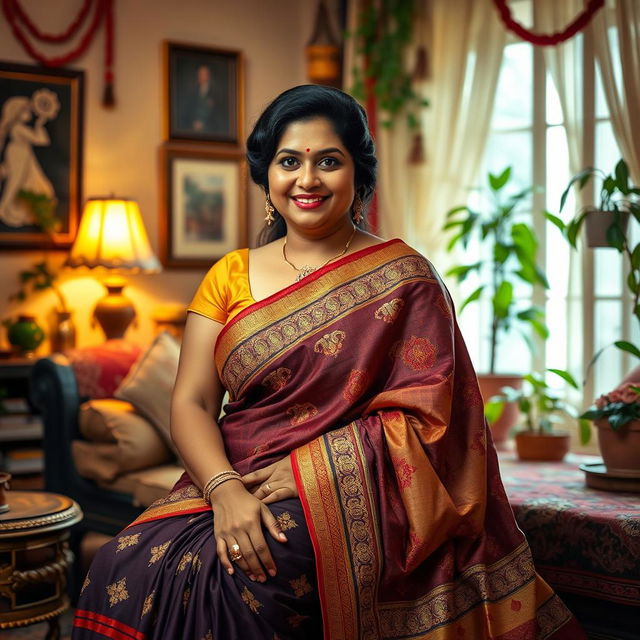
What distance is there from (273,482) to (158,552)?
0.27m

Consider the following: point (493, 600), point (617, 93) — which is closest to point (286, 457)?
point (493, 600)

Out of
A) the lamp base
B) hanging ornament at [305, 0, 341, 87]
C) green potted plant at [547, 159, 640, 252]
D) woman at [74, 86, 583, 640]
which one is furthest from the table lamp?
woman at [74, 86, 583, 640]

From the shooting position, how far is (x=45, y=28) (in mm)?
4828

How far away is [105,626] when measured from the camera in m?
1.96

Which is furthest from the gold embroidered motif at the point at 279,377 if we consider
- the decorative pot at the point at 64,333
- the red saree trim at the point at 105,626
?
the decorative pot at the point at 64,333

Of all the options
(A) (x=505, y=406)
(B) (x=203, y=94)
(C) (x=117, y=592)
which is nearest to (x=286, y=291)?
(C) (x=117, y=592)

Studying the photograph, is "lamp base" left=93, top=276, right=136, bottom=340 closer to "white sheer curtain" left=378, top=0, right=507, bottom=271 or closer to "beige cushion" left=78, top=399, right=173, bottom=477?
"beige cushion" left=78, top=399, right=173, bottom=477

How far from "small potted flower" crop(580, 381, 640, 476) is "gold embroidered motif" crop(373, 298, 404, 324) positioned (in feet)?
3.41

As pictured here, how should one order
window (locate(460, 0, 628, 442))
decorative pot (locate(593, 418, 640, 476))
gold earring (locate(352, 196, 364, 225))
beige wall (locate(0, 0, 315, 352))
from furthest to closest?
beige wall (locate(0, 0, 315, 352)) < window (locate(460, 0, 628, 442)) < decorative pot (locate(593, 418, 640, 476)) < gold earring (locate(352, 196, 364, 225))

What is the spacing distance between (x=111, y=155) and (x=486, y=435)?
337cm

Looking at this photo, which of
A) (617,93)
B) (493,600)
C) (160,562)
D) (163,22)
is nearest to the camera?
(160,562)

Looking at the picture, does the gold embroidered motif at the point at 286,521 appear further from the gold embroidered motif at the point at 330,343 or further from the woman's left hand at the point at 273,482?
the gold embroidered motif at the point at 330,343

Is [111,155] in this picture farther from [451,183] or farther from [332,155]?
[332,155]

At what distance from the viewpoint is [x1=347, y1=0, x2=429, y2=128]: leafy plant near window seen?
16.3 ft
